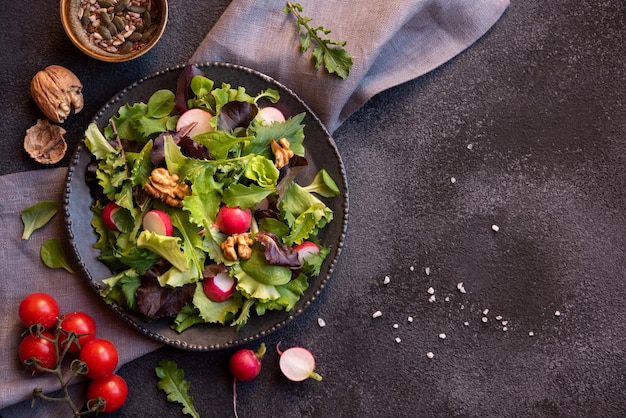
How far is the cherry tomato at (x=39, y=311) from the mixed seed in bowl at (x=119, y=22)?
0.85 m

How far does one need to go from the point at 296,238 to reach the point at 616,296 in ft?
4.05

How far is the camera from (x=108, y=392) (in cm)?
214

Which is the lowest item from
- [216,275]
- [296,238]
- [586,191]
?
[216,275]

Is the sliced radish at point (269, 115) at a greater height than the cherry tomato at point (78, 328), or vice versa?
the sliced radish at point (269, 115)

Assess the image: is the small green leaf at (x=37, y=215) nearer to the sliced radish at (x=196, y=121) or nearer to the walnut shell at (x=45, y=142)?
the walnut shell at (x=45, y=142)

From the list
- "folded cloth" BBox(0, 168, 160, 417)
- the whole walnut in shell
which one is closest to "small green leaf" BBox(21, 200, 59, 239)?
"folded cloth" BBox(0, 168, 160, 417)

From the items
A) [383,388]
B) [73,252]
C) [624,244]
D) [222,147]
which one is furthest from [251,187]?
[624,244]

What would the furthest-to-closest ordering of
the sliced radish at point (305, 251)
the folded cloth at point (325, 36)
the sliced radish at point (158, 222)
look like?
the folded cloth at point (325, 36), the sliced radish at point (305, 251), the sliced radish at point (158, 222)

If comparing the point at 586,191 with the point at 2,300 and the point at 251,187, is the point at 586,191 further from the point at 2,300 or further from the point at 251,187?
the point at 2,300

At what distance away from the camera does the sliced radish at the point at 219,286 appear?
6.91 ft

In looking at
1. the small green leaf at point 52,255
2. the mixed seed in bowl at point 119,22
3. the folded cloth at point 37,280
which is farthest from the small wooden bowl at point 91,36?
the small green leaf at point 52,255

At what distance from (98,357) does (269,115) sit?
3.09 feet

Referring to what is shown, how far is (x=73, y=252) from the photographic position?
6.92ft

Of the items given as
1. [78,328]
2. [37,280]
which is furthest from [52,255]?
[78,328]
